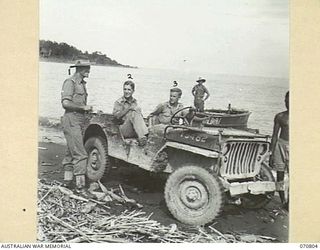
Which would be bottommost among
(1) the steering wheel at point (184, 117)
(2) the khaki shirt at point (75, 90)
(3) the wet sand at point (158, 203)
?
(3) the wet sand at point (158, 203)

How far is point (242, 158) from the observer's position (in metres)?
2.12

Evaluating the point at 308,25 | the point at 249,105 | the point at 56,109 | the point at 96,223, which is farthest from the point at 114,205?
the point at 308,25

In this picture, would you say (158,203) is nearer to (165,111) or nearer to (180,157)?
(180,157)

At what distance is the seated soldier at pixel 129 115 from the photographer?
2088mm

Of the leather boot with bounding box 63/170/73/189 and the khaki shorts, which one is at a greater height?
the khaki shorts

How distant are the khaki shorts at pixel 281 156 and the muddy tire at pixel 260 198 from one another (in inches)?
1.6

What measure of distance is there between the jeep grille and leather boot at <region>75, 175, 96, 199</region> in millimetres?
534

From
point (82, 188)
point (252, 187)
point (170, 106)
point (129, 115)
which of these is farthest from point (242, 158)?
point (82, 188)

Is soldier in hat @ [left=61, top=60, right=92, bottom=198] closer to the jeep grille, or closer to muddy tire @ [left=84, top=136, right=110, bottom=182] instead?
muddy tire @ [left=84, top=136, right=110, bottom=182]

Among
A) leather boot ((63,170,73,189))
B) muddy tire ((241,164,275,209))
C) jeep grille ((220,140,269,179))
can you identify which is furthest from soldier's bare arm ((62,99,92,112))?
muddy tire ((241,164,275,209))

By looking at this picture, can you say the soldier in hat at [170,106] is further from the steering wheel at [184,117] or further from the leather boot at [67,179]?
the leather boot at [67,179]

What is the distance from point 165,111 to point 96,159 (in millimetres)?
336

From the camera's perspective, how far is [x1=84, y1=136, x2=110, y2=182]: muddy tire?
2090 mm

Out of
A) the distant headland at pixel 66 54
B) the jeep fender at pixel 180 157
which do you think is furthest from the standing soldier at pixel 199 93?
the distant headland at pixel 66 54
